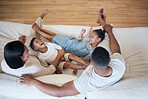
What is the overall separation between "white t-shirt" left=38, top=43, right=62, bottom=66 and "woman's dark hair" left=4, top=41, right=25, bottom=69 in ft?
Result: 1.58

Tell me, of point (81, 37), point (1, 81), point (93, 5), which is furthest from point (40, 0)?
point (1, 81)

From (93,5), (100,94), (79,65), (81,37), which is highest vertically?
(93,5)

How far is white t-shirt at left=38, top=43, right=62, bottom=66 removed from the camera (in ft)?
5.19

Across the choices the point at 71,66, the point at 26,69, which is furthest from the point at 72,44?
the point at 26,69

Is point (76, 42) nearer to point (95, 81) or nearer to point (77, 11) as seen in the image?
point (95, 81)

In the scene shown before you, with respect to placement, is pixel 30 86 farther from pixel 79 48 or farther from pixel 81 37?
pixel 81 37

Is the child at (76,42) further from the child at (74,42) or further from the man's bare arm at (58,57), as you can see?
the man's bare arm at (58,57)

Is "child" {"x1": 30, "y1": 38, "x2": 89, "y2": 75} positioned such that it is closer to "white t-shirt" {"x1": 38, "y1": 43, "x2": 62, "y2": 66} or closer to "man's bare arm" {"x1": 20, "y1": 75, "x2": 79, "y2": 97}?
"white t-shirt" {"x1": 38, "y1": 43, "x2": 62, "y2": 66}

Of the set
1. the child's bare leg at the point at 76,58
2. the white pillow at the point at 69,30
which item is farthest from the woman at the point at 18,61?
the white pillow at the point at 69,30

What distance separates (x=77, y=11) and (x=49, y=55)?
4.77ft

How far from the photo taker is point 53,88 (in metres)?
1.15

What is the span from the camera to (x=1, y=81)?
1.18 meters

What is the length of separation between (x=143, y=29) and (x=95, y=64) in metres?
1.12

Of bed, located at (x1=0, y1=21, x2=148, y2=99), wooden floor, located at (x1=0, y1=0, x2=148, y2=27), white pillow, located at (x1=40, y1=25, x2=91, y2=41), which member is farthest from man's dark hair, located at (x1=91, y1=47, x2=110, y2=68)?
wooden floor, located at (x1=0, y1=0, x2=148, y2=27)
